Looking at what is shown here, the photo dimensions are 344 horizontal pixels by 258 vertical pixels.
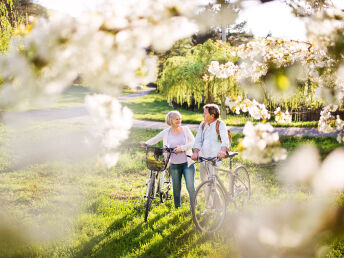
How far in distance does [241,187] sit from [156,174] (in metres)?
1.50

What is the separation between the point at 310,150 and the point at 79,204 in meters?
7.50

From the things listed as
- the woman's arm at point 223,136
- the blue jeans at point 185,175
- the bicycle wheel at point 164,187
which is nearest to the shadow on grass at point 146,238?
the blue jeans at point 185,175

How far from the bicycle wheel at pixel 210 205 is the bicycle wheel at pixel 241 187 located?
0.47m

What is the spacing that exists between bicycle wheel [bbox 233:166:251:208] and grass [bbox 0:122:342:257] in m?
0.19

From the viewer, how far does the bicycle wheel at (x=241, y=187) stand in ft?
15.1

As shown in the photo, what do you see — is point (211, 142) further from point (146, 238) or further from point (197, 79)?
point (197, 79)

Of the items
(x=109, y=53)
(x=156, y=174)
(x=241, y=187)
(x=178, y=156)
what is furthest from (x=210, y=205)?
(x=109, y=53)

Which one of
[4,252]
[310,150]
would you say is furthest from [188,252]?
[310,150]

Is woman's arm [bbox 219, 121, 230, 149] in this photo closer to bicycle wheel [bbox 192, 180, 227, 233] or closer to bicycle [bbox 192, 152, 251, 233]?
bicycle [bbox 192, 152, 251, 233]

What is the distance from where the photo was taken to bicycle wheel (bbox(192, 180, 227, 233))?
394 cm

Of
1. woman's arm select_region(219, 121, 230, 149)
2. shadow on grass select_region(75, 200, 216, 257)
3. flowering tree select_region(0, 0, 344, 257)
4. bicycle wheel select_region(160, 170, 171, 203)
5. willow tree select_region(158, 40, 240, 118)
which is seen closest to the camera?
flowering tree select_region(0, 0, 344, 257)

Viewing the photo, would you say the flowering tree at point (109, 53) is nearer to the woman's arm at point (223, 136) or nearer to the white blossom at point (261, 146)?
the white blossom at point (261, 146)

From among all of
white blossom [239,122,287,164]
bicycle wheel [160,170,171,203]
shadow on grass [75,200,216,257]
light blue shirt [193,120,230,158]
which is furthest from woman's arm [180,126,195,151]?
white blossom [239,122,287,164]

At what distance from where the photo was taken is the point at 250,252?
10.0 feet
